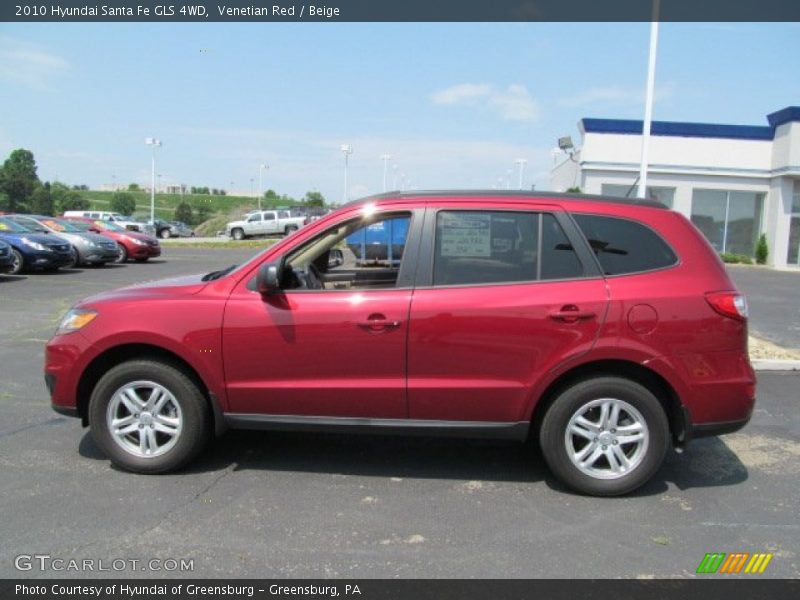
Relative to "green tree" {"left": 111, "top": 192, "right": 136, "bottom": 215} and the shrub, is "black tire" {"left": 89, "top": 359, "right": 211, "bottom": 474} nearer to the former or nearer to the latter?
the shrub

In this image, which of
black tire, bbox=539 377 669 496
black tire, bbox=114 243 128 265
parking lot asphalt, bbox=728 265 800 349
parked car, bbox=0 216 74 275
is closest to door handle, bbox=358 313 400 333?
black tire, bbox=539 377 669 496

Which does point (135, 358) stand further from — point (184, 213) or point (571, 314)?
point (184, 213)

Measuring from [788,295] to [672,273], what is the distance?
1321cm

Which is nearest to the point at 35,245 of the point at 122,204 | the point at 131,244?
the point at 131,244

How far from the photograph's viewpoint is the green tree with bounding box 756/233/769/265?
26.2m

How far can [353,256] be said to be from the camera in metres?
5.25

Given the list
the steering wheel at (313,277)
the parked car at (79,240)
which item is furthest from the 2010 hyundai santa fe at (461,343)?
the parked car at (79,240)

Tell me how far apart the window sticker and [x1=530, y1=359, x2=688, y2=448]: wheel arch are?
92cm

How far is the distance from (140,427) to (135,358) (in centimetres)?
45

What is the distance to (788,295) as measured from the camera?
15.0 meters

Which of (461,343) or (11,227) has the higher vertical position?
(11,227)

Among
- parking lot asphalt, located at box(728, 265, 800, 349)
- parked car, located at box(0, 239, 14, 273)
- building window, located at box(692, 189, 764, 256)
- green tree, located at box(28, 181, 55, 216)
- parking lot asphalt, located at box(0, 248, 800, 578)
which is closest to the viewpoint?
parking lot asphalt, located at box(0, 248, 800, 578)

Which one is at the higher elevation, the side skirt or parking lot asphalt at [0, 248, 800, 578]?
the side skirt

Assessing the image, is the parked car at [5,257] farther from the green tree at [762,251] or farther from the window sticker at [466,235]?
the green tree at [762,251]
